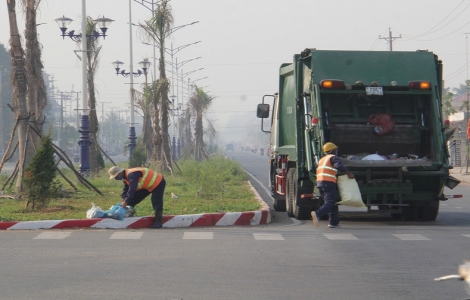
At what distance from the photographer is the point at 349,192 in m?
14.6

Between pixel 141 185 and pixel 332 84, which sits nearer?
pixel 141 185

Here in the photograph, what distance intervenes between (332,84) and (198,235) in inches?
156

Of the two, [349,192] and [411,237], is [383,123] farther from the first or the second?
[411,237]

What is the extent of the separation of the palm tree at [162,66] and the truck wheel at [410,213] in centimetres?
1809

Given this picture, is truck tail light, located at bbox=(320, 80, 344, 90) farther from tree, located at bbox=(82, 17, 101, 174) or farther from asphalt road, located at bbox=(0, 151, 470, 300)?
tree, located at bbox=(82, 17, 101, 174)

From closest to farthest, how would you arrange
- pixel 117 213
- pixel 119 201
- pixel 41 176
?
pixel 117 213 < pixel 41 176 < pixel 119 201

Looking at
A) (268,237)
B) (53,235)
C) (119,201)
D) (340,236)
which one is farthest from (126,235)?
(119,201)

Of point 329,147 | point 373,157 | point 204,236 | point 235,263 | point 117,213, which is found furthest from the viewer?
point 373,157

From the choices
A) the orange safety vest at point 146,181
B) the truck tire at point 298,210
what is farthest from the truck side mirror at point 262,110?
the orange safety vest at point 146,181

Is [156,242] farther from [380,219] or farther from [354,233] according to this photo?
[380,219]

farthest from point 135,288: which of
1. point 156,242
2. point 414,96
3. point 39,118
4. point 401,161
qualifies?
point 39,118

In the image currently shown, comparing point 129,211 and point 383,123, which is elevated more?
point 383,123

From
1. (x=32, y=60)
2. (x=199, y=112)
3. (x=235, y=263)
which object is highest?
(x=199, y=112)

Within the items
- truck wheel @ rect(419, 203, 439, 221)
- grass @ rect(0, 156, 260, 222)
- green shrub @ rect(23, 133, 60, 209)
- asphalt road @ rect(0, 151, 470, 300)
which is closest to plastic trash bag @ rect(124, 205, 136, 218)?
asphalt road @ rect(0, 151, 470, 300)
